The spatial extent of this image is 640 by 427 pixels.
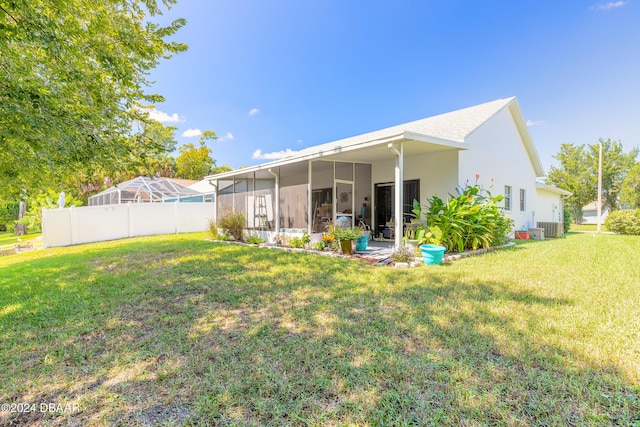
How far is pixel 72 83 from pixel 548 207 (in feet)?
67.1

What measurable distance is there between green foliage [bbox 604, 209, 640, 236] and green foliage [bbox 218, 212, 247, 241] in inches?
772

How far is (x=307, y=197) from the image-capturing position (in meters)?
9.04

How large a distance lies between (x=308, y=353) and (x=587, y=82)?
51.4 ft

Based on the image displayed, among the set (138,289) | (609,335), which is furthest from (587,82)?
(138,289)

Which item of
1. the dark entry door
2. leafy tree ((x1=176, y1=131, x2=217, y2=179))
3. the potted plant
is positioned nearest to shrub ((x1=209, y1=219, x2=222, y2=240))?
the potted plant

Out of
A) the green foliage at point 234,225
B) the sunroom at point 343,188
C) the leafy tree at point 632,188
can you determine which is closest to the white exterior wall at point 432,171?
the sunroom at point 343,188

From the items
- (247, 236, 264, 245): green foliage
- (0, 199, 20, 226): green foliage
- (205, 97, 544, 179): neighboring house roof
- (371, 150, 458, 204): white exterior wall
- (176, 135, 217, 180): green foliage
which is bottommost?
(247, 236, 264, 245): green foliage

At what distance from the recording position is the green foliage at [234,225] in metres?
10.6

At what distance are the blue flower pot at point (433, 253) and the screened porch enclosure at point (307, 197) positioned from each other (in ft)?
10.7

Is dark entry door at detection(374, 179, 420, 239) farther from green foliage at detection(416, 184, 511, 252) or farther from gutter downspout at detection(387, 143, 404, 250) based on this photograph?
gutter downspout at detection(387, 143, 404, 250)

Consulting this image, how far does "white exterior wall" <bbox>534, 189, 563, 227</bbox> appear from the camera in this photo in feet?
46.6

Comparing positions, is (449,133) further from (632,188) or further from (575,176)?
(575,176)

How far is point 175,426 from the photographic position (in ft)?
5.67

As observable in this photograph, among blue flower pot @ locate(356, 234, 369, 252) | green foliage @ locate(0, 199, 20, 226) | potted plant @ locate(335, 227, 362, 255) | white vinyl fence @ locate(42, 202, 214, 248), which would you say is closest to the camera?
potted plant @ locate(335, 227, 362, 255)
